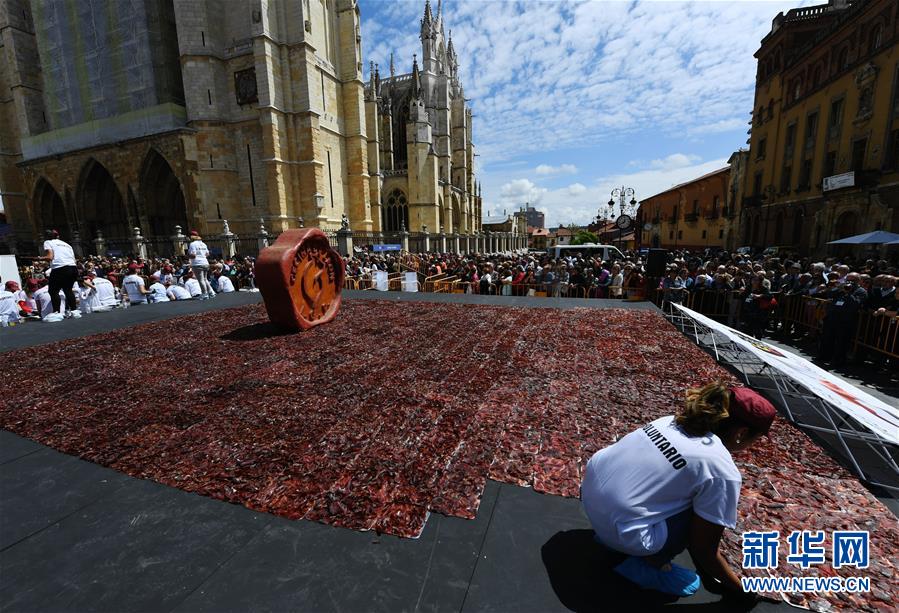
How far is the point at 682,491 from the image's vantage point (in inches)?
68.6

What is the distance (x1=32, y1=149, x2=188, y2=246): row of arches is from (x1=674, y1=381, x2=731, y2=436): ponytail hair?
3206 cm

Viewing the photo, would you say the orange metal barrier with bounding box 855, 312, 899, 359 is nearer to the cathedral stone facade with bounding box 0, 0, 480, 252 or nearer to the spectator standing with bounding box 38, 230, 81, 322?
the spectator standing with bounding box 38, 230, 81, 322

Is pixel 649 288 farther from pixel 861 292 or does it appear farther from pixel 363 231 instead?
pixel 363 231

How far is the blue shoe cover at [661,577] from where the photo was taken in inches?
→ 73.7

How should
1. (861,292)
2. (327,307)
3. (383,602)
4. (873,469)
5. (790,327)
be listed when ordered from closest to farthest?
1. (383,602)
2. (873,469)
3. (861,292)
4. (327,307)
5. (790,327)

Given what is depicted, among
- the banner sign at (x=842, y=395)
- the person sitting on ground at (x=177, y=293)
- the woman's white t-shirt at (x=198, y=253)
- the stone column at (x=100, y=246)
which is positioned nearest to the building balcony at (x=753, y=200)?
the banner sign at (x=842, y=395)

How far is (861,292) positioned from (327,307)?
381 inches

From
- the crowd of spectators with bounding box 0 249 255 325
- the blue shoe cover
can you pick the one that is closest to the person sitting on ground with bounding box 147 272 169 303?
the crowd of spectators with bounding box 0 249 255 325

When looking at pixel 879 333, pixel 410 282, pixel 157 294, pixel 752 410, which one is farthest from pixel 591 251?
pixel 752 410

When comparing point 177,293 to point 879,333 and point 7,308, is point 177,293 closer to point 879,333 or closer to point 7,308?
point 7,308

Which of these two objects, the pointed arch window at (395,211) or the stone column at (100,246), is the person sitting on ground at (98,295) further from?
the pointed arch window at (395,211)

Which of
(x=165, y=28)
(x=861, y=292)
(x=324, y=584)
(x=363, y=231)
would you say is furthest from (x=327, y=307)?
(x=165, y=28)

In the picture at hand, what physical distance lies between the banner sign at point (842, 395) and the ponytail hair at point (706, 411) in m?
1.69

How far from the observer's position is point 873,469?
309 centimetres
